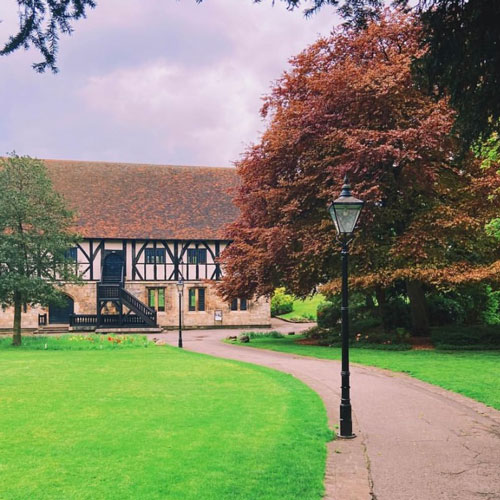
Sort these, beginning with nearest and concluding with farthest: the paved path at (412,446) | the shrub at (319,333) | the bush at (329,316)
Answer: the paved path at (412,446)
the shrub at (319,333)
the bush at (329,316)

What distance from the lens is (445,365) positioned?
53.1ft

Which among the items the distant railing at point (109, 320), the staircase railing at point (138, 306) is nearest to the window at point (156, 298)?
the staircase railing at point (138, 306)

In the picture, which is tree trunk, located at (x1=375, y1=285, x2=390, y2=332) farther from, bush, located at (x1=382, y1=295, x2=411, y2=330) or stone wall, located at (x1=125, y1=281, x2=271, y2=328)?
stone wall, located at (x1=125, y1=281, x2=271, y2=328)

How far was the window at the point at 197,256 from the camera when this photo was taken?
39.1 m

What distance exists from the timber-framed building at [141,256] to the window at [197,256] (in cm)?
7

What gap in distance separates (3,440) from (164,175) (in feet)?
124

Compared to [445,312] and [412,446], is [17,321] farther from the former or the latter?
[412,446]

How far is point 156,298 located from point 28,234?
14741 millimetres

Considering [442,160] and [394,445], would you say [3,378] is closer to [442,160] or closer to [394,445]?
[394,445]

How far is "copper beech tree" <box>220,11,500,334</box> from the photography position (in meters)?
19.9

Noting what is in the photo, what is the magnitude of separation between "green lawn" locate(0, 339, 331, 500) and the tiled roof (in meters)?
24.7

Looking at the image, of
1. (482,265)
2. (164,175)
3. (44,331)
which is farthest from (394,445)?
(164,175)

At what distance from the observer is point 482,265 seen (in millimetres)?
20703

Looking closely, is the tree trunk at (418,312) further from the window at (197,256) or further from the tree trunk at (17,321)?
the window at (197,256)
